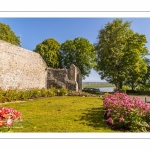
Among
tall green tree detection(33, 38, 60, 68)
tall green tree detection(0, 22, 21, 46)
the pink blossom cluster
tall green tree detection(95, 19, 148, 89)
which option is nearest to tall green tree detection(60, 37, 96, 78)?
tall green tree detection(95, 19, 148, 89)

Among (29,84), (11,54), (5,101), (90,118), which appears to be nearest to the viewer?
(90,118)

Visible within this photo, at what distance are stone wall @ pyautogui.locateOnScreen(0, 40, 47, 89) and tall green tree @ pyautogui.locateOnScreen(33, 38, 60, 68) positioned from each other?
652 centimetres

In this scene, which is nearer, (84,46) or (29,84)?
(29,84)

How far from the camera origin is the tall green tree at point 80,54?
24.8 meters

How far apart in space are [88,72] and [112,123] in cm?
1993

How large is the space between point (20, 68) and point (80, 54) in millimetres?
9432

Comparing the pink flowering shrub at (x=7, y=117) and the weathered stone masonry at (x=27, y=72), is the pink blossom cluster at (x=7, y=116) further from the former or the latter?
the weathered stone masonry at (x=27, y=72)

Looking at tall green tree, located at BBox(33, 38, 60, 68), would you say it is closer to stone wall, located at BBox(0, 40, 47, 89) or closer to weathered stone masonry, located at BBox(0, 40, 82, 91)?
weathered stone masonry, located at BBox(0, 40, 82, 91)

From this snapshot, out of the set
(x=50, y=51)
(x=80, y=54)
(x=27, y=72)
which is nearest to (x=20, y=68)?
(x=27, y=72)
